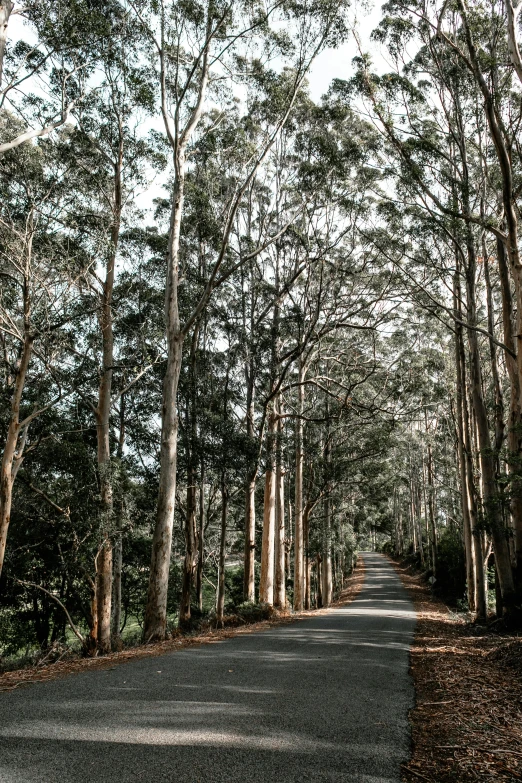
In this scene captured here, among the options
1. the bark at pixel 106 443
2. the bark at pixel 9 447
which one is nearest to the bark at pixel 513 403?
the bark at pixel 106 443

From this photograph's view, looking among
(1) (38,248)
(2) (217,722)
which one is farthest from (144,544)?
(2) (217,722)

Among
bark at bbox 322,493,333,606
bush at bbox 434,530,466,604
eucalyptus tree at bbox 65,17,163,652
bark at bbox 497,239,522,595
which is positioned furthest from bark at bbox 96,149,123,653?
bark at bbox 322,493,333,606

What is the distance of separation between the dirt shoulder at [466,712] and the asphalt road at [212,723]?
0.18m

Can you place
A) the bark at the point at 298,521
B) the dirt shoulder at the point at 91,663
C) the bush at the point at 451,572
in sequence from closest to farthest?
the dirt shoulder at the point at 91,663
the bark at the point at 298,521
the bush at the point at 451,572

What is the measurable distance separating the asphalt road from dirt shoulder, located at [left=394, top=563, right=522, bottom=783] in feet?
0.58

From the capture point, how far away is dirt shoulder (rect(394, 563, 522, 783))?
3119 mm

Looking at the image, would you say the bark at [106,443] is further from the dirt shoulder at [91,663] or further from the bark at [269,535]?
the bark at [269,535]

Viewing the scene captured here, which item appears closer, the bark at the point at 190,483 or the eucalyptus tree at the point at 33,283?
the eucalyptus tree at the point at 33,283

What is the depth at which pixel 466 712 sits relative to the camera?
14.8 ft

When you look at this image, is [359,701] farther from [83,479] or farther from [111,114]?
[111,114]

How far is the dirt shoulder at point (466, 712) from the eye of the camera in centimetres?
312

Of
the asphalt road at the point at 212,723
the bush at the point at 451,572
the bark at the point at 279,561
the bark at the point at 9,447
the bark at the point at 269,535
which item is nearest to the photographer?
the asphalt road at the point at 212,723

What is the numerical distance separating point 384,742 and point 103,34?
13769 mm

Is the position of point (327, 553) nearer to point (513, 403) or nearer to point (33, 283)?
point (513, 403)
